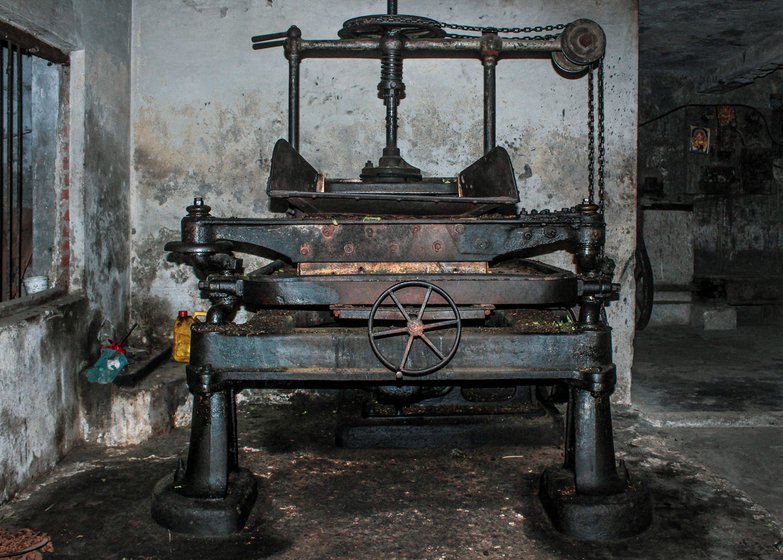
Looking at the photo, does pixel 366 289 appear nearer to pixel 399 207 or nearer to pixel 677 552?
pixel 399 207

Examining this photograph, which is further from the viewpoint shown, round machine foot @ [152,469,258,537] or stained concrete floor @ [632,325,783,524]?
stained concrete floor @ [632,325,783,524]

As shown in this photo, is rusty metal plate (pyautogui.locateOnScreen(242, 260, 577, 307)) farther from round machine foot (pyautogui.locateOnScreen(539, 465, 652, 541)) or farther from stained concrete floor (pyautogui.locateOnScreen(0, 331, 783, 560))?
stained concrete floor (pyautogui.locateOnScreen(0, 331, 783, 560))

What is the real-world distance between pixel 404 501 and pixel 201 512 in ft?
2.74

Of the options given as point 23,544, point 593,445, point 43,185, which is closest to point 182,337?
point 43,185

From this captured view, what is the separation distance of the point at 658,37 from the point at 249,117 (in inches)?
168

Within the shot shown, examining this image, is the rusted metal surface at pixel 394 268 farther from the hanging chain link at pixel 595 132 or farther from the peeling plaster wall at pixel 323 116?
the peeling plaster wall at pixel 323 116

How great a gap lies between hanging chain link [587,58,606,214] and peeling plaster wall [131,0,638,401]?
6 cm

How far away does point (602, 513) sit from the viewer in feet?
8.26

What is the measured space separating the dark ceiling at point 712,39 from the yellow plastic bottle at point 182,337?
4.23 meters

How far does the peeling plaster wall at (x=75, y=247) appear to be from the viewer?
9.65ft

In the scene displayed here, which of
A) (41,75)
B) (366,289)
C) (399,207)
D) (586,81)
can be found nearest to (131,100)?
(41,75)

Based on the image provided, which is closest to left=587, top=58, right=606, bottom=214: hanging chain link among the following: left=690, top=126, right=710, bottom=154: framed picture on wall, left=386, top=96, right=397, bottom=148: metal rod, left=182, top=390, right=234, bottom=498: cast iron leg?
left=386, top=96, right=397, bottom=148: metal rod

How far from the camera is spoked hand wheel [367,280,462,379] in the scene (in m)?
2.38

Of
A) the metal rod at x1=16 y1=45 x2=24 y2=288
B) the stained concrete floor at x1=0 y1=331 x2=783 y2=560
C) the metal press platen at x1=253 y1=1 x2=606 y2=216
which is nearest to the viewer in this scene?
the stained concrete floor at x1=0 y1=331 x2=783 y2=560
